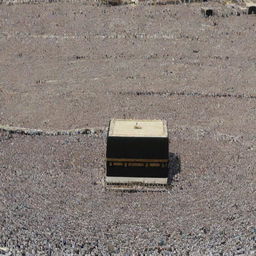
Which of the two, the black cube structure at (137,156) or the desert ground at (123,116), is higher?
the black cube structure at (137,156)

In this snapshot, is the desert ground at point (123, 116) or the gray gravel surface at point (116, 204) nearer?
the gray gravel surface at point (116, 204)

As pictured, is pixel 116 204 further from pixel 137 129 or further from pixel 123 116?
pixel 123 116

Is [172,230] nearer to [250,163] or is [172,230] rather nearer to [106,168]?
[106,168]

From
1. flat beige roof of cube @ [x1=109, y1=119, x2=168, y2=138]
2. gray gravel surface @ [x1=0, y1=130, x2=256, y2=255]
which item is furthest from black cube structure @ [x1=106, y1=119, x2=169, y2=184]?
gray gravel surface @ [x1=0, y1=130, x2=256, y2=255]

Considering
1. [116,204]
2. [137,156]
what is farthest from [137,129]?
[116,204]

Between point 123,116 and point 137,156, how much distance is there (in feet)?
24.4

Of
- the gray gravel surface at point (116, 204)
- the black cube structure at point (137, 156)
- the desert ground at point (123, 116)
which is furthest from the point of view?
the black cube structure at point (137, 156)

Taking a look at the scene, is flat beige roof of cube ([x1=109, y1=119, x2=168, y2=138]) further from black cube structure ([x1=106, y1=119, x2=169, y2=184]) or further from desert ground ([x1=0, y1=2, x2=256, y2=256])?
desert ground ([x1=0, y1=2, x2=256, y2=256])

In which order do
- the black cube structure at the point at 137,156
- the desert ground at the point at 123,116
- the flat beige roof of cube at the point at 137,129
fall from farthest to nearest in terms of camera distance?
the flat beige roof of cube at the point at 137,129 < the black cube structure at the point at 137,156 < the desert ground at the point at 123,116

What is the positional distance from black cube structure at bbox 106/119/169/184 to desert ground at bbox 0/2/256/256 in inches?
24.3

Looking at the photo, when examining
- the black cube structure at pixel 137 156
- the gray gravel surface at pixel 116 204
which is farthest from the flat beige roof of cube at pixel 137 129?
the gray gravel surface at pixel 116 204

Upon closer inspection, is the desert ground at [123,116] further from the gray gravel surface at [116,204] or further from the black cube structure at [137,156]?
the black cube structure at [137,156]

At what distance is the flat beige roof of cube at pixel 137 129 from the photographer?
18.3 meters

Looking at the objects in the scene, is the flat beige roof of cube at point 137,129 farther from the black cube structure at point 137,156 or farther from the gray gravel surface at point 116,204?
the gray gravel surface at point 116,204
